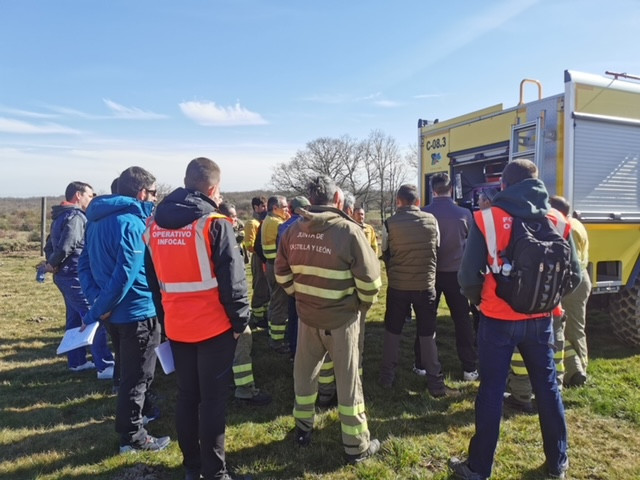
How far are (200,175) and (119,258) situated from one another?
101 cm

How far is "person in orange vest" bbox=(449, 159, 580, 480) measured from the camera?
2881 millimetres

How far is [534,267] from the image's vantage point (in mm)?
2748

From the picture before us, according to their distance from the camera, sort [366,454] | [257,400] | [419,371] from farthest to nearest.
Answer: [419,371], [257,400], [366,454]

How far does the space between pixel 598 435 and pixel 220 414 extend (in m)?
3.01

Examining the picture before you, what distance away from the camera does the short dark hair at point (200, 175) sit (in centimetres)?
294

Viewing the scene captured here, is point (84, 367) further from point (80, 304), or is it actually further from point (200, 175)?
point (200, 175)

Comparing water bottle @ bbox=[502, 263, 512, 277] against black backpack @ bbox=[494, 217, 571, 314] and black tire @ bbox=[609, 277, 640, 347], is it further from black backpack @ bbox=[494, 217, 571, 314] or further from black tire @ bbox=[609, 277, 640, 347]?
black tire @ bbox=[609, 277, 640, 347]

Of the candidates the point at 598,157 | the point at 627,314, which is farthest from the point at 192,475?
the point at 627,314

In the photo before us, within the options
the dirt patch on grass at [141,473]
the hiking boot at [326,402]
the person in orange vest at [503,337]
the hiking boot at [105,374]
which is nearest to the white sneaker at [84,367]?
the hiking boot at [105,374]

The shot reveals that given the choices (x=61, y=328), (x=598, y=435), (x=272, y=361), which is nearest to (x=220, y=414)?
(x=272, y=361)

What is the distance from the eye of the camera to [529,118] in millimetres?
5266

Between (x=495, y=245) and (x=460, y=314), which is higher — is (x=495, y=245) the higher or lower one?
the higher one

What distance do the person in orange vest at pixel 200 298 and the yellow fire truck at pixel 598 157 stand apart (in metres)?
3.87

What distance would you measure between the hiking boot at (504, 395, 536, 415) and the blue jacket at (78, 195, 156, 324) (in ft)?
10.7
